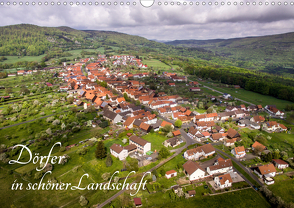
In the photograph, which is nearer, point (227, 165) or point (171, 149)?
point (227, 165)

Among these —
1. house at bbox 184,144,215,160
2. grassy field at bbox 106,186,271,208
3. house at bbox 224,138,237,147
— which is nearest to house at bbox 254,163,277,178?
grassy field at bbox 106,186,271,208

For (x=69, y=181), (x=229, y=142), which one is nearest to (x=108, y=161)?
(x=69, y=181)

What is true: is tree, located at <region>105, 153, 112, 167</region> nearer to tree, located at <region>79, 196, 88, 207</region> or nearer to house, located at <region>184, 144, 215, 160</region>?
tree, located at <region>79, 196, 88, 207</region>

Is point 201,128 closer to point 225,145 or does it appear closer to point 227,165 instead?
point 225,145

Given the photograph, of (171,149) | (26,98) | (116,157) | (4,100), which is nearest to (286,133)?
(171,149)

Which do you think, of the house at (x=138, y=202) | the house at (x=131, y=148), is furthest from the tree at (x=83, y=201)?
the house at (x=131, y=148)

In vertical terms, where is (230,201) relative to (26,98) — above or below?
below

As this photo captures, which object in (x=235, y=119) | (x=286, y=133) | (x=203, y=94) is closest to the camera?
(x=286, y=133)
